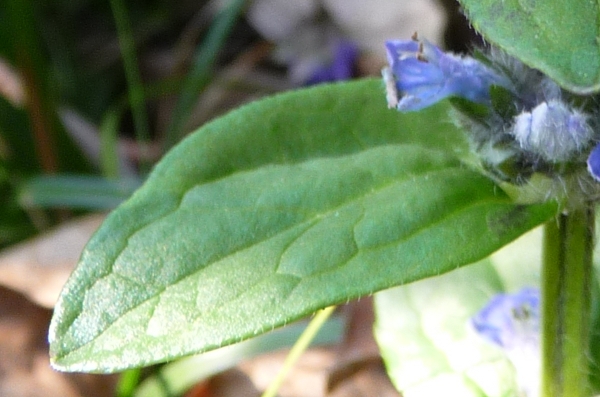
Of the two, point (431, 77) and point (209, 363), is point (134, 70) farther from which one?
point (431, 77)

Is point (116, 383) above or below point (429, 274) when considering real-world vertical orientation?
below

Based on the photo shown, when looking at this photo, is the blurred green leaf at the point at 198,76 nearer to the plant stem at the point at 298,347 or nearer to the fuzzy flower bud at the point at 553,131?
the plant stem at the point at 298,347

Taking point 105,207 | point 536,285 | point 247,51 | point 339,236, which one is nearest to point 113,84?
point 247,51

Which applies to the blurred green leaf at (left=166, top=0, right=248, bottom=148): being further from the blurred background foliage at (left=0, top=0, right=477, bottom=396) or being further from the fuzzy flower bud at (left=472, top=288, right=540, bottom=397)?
the fuzzy flower bud at (left=472, top=288, right=540, bottom=397)

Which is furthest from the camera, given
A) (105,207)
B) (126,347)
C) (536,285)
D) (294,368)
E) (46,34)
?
(46,34)

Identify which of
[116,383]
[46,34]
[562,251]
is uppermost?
[562,251]

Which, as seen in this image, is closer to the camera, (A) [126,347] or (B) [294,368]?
(A) [126,347]

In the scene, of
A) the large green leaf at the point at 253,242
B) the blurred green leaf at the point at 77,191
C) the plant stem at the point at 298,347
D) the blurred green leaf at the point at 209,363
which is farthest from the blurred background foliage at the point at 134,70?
the large green leaf at the point at 253,242

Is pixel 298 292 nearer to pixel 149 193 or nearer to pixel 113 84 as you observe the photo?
pixel 149 193
